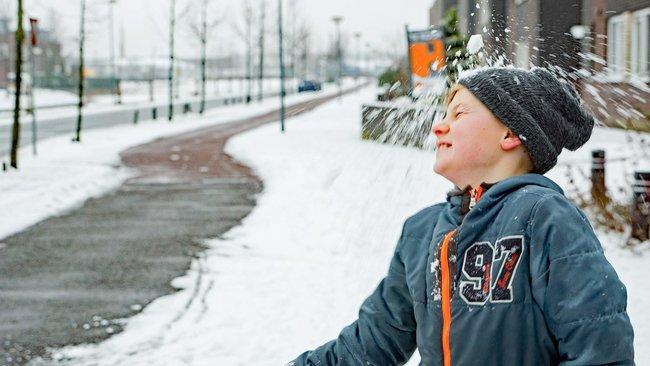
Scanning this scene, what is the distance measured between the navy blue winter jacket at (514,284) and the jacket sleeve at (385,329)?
33 mm

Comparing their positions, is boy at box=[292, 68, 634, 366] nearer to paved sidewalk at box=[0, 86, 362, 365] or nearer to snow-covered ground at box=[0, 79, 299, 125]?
paved sidewalk at box=[0, 86, 362, 365]

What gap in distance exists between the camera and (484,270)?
1764mm

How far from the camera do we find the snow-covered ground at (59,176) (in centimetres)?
1236

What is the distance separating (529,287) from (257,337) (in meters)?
4.45

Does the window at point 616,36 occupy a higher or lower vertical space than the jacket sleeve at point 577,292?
higher

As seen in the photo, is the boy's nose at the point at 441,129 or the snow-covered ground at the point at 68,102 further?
the snow-covered ground at the point at 68,102

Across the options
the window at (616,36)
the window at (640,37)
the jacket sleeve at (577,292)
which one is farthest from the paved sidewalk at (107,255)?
the window at (616,36)

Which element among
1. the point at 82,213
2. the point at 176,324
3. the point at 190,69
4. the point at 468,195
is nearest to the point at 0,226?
the point at 82,213

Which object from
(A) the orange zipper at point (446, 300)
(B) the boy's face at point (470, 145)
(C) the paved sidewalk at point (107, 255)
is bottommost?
(C) the paved sidewalk at point (107, 255)

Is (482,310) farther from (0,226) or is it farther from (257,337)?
(0,226)

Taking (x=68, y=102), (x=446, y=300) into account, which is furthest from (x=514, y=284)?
(x=68, y=102)

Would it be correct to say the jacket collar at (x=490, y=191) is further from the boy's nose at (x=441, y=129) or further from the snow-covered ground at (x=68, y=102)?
the snow-covered ground at (x=68, y=102)

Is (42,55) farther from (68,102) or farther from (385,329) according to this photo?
(385,329)

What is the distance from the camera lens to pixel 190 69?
452 feet
